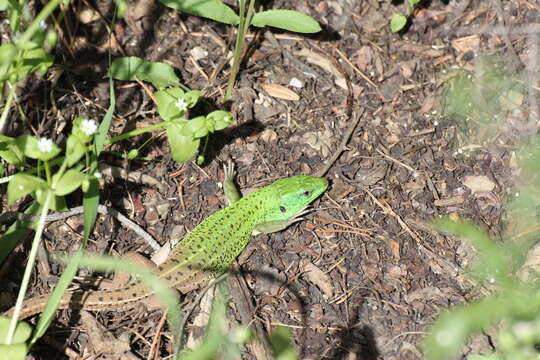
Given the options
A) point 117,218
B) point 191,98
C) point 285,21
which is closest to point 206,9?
point 285,21

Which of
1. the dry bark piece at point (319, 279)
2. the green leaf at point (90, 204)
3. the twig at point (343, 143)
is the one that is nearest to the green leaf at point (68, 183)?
the green leaf at point (90, 204)

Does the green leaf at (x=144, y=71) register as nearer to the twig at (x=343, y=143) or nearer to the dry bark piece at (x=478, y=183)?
the twig at (x=343, y=143)

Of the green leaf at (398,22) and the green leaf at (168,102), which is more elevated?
the green leaf at (398,22)

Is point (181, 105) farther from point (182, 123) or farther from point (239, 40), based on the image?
point (239, 40)

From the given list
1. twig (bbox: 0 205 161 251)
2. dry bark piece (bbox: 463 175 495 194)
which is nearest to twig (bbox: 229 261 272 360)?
twig (bbox: 0 205 161 251)

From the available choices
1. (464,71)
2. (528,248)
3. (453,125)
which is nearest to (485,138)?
(453,125)
